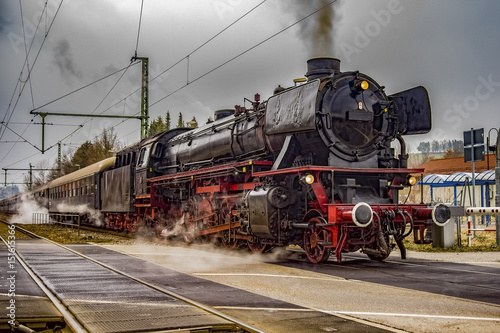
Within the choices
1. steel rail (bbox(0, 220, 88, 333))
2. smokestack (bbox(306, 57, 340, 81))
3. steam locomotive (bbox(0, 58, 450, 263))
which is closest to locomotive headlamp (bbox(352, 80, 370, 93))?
steam locomotive (bbox(0, 58, 450, 263))

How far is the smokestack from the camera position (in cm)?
1153

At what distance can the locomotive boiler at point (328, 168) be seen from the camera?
1048cm

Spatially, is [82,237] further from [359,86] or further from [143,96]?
[359,86]

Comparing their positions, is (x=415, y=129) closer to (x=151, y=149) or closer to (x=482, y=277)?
(x=482, y=277)

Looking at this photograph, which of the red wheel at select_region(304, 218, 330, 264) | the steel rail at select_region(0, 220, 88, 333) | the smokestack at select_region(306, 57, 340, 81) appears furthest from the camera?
the smokestack at select_region(306, 57, 340, 81)

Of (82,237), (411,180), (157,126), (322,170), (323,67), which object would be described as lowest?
(82,237)

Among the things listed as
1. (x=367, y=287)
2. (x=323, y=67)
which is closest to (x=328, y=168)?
(x=323, y=67)

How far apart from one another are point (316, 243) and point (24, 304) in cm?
571

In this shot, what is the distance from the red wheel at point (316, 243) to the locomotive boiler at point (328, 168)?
0.02 m

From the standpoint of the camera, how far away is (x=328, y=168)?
34.5 ft

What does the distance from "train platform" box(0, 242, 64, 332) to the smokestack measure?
682 centimetres

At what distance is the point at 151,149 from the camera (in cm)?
1873

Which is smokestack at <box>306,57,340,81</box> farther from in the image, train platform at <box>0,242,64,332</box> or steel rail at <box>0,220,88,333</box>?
train platform at <box>0,242,64,332</box>

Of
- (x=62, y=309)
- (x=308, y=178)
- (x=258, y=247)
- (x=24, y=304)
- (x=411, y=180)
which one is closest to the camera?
(x=62, y=309)
